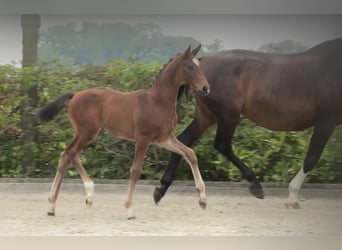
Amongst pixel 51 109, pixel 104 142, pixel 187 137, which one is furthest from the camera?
pixel 104 142

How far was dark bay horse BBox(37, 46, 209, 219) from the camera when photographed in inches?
189

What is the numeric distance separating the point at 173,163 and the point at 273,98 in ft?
3.62

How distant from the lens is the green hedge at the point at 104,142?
21.6 ft

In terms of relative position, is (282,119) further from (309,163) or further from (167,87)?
(167,87)

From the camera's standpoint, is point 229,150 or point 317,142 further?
point 229,150

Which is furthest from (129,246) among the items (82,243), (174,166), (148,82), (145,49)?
(148,82)

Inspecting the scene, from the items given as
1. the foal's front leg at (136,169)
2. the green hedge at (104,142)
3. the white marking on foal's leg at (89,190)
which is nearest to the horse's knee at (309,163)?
the green hedge at (104,142)

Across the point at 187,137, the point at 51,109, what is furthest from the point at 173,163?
the point at 51,109

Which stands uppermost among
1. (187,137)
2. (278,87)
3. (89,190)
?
(278,87)

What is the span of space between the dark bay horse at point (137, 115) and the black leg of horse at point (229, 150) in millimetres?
732

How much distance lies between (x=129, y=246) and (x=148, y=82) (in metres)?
3.44

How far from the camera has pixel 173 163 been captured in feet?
18.6

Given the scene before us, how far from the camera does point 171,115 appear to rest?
488 cm

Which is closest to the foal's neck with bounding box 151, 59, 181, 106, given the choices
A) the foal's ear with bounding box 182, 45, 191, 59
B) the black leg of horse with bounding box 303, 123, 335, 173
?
the foal's ear with bounding box 182, 45, 191, 59
